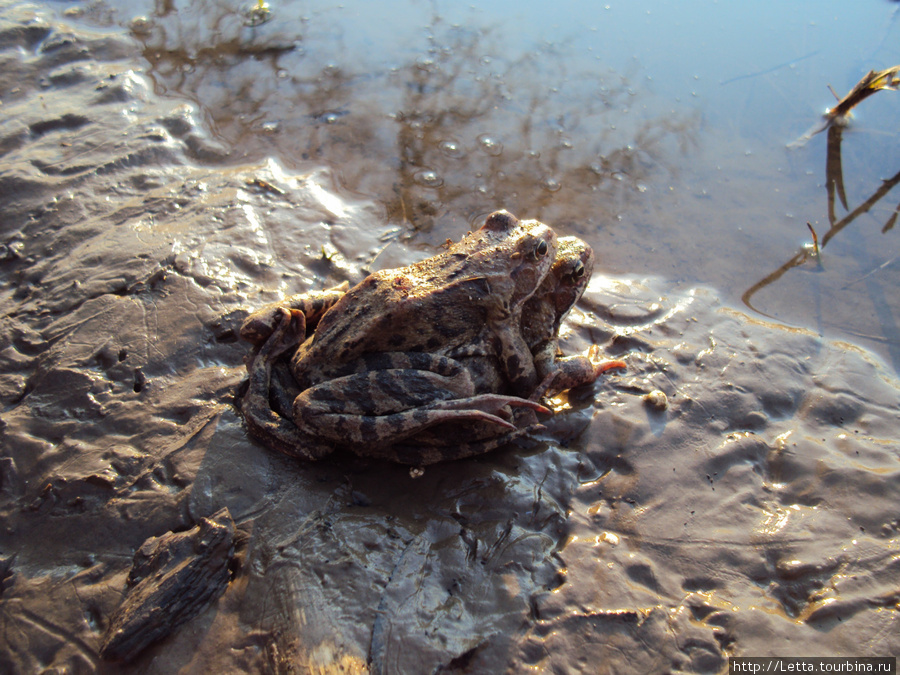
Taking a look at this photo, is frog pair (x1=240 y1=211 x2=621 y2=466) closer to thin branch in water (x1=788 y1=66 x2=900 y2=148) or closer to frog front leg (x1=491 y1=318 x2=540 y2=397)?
frog front leg (x1=491 y1=318 x2=540 y2=397)

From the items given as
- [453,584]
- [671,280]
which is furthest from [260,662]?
[671,280]

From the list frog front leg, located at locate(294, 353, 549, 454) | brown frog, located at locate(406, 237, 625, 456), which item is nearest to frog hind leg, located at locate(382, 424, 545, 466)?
frog front leg, located at locate(294, 353, 549, 454)

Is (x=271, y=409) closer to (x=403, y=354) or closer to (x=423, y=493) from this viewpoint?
(x=403, y=354)

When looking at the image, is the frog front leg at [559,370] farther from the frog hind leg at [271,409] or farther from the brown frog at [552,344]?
the frog hind leg at [271,409]

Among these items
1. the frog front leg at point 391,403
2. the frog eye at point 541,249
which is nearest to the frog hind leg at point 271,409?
the frog front leg at point 391,403

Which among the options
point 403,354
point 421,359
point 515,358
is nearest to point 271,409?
point 403,354
